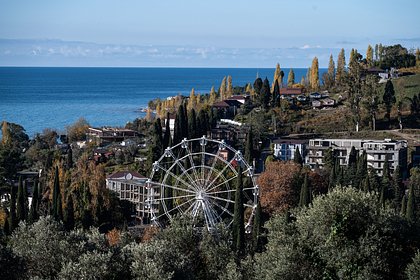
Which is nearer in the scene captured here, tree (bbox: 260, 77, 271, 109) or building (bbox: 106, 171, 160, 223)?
building (bbox: 106, 171, 160, 223)

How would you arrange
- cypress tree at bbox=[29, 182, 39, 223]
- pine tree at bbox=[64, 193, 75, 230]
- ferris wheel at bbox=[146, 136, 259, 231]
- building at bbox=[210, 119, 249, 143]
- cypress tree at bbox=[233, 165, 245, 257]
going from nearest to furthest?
cypress tree at bbox=[233, 165, 245, 257] → ferris wheel at bbox=[146, 136, 259, 231] → cypress tree at bbox=[29, 182, 39, 223] → pine tree at bbox=[64, 193, 75, 230] → building at bbox=[210, 119, 249, 143]

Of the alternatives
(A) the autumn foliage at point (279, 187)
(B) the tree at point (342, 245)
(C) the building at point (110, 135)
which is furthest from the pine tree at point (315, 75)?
(B) the tree at point (342, 245)

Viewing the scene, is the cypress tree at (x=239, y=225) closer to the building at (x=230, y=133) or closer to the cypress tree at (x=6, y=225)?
the cypress tree at (x=6, y=225)

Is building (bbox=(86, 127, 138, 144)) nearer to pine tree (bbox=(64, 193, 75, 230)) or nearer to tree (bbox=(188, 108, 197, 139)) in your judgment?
tree (bbox=(188, 108, 197, 139))

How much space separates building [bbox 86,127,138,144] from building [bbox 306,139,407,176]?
19.6 meters

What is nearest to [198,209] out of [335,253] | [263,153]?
[335,253]

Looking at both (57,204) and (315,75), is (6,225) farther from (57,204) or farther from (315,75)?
(315,75)

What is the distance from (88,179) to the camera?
47188mm

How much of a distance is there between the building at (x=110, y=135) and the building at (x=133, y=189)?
770 inches

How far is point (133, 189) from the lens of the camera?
4916 cm

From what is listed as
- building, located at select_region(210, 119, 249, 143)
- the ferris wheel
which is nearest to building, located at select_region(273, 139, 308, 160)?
building, located at select_region(210, 119, 249, 143)

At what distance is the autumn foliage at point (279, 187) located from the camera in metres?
44.0

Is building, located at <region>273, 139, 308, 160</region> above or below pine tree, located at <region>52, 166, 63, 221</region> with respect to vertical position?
above

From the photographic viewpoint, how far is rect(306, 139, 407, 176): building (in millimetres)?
55812
